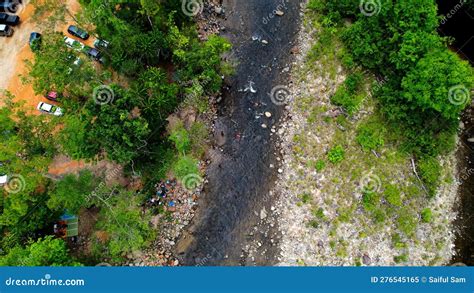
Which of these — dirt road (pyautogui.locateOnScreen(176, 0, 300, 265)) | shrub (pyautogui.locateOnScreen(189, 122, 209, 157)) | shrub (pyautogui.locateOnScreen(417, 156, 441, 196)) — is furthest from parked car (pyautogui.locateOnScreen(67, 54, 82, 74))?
shrub (pyautogui.locateOnScreen(417, 156, 441, 196))

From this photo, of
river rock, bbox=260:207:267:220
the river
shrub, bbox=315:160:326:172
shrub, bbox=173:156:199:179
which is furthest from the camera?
shrub, bbox=315:160:326:172

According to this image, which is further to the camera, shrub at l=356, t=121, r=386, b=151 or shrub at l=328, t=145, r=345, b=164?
shrub at l=356, t=121, r=386, b=151

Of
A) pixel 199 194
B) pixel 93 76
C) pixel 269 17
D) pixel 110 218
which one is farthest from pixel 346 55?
pixel 110 218

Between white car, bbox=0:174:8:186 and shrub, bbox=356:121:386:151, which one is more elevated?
shrub, bbox=356:121:386:151

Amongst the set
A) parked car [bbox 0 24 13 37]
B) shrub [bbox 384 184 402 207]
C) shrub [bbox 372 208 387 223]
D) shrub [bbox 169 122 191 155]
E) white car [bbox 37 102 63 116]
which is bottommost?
white car [bbox 37 102 63 116]

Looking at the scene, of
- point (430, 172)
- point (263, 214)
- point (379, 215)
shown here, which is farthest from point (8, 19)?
point (430, 172)

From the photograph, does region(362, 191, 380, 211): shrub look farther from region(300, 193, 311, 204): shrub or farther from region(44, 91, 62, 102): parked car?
region(44, 91, 62, 102): parked car

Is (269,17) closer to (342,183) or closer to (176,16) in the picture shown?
(176,16)
